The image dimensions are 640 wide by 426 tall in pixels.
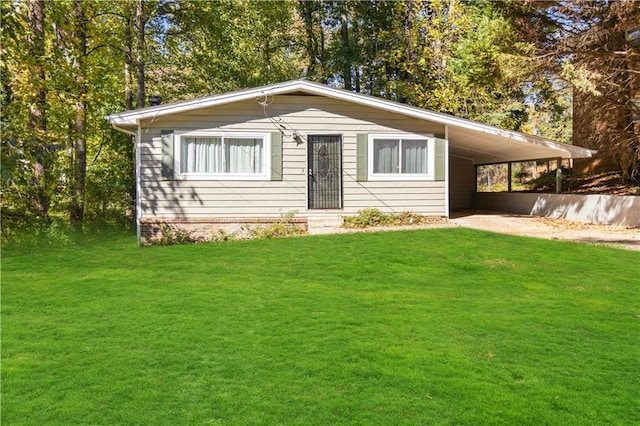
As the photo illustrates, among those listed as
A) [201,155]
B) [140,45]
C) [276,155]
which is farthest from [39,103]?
[276,155]

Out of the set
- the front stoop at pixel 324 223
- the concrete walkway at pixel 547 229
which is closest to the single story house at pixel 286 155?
the front stoop at pixel 324 223

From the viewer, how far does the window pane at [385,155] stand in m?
12.9

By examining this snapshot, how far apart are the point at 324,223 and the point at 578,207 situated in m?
7.48

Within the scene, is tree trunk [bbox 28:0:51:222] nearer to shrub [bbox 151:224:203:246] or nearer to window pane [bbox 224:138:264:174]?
shrub [bbox 151:224:203:246]

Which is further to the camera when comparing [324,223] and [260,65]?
[260,65]

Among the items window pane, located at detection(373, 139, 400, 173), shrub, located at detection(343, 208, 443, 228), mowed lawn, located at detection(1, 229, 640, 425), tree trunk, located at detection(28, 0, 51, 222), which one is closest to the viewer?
mowed lawn, located at detection(1, 229, 640, 425)

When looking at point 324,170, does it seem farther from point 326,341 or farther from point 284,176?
point 326,341

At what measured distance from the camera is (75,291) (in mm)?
6664

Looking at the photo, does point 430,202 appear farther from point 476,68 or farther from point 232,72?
point 232,72

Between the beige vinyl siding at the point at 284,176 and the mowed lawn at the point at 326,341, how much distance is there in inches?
145

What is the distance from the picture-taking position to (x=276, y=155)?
12.4 m

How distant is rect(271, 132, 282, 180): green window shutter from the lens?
40.6 feet

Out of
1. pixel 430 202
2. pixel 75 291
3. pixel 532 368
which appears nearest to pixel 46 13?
pixel 75 291

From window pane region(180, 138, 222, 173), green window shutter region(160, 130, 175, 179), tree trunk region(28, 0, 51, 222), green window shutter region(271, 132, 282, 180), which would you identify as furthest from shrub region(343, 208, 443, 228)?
tree trunk region(28, 0, 51, 222)
